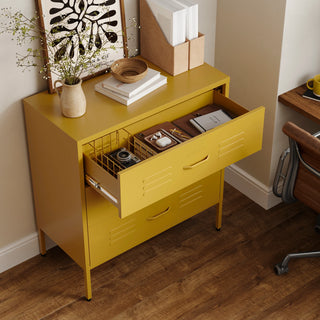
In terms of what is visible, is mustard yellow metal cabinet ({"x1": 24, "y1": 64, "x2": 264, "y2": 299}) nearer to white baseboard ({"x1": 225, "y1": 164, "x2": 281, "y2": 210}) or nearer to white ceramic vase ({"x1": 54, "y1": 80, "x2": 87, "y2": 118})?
white ceramic vase ({"x1": 54, "y1": 80, "x2": 87, "y2": 118})

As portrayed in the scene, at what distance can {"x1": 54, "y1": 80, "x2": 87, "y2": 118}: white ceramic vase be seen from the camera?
216cm

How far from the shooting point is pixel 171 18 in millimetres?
2346

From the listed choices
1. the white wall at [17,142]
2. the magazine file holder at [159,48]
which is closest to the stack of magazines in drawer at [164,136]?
the magazine file holder at [159,48]

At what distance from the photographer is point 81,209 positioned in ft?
7.48

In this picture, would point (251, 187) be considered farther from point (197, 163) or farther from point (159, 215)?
point (197, 163)

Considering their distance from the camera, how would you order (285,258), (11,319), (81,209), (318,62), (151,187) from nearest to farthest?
(151,187) → (81,209) → (11,319) → (285,258) → (318,62)

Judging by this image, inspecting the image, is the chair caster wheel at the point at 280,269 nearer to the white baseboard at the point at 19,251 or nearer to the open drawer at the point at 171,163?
the open drawer at the point at 171,163

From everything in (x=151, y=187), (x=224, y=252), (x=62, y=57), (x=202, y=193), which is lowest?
(x=224, y=252)

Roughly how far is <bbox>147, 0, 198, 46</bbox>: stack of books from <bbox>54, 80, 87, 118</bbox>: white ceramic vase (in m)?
0.46

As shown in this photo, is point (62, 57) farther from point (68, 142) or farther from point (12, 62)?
point (68, 142)

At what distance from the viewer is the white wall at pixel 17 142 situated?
2262 mm

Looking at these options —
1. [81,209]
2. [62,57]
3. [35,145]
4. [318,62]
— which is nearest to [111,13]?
[62,57]

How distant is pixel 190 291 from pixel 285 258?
0.46 m

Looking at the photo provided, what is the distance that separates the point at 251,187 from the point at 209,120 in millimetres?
824
